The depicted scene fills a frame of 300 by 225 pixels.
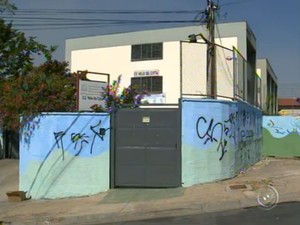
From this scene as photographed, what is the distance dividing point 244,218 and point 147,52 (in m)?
35.3

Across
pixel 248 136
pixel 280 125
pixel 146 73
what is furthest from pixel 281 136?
pixel 146 73

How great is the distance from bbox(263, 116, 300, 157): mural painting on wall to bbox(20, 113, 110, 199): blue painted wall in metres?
12.5

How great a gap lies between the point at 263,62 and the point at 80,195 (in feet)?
137

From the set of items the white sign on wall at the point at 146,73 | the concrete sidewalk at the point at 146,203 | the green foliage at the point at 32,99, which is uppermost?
the white sign on wall at the point at 146,73

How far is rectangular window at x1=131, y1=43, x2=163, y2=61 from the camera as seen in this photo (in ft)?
142

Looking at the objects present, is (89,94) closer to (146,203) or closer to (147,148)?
(147,148)

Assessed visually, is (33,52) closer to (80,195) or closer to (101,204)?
(80,195)

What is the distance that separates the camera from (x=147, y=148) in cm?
1373

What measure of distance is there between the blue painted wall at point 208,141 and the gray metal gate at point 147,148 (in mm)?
246

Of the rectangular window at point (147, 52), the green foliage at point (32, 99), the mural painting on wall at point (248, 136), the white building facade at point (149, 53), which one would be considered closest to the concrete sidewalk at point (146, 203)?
the mural painting on wall at point (248, 136)

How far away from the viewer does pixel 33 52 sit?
23.4 metres

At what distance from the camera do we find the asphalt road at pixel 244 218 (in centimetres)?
919

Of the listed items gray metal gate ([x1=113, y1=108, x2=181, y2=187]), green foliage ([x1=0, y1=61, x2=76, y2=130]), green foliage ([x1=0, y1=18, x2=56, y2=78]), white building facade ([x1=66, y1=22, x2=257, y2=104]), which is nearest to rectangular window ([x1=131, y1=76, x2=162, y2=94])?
white building facade ([x1=66, y1=22, x2=257, y2=104])

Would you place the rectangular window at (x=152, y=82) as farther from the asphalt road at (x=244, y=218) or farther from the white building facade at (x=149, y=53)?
the asphalt road at (x=244, y=218)
